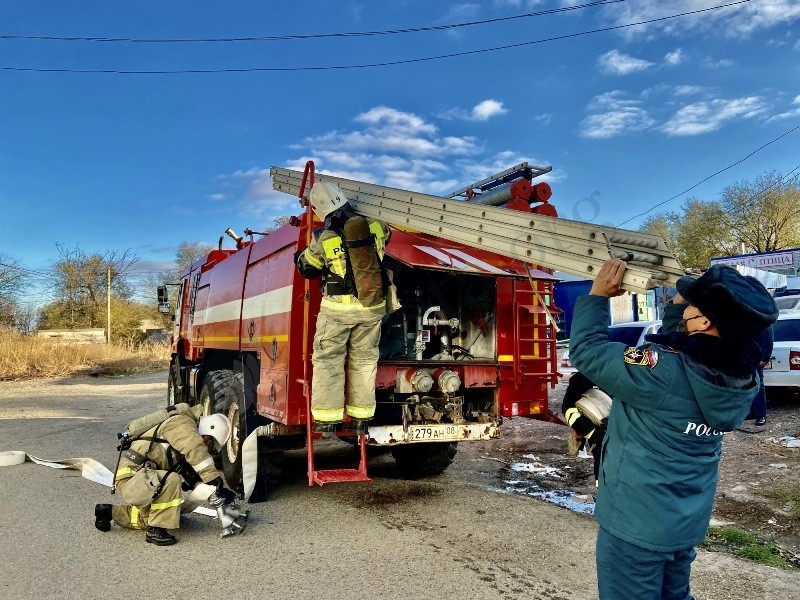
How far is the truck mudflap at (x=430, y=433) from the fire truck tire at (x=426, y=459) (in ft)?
3.86

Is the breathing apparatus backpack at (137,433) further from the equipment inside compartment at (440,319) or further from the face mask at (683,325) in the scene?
the face mask at (683,325)

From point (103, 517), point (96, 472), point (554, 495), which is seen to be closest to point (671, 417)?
point (554, 495)

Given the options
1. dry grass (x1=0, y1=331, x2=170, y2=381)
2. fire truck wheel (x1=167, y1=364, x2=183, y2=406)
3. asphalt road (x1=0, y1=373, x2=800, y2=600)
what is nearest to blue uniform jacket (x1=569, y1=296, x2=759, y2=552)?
asphalt road (x1=0, y1=373, x2=800, y2=600)

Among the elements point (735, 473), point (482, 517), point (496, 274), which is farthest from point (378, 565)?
point (735, 473)

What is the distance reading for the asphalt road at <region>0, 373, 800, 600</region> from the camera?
3.88m

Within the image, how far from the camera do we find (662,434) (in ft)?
7.45

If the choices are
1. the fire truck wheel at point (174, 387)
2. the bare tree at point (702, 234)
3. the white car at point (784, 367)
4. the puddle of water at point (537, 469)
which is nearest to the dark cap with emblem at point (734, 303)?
the puddle of water at point (537, 469)

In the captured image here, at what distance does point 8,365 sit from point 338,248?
21481 millimetres

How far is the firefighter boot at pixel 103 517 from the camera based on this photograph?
493 cm

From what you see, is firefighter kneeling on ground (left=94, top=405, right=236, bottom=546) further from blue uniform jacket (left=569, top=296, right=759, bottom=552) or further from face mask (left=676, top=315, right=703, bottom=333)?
face mask (left=676, top=315, right=703, bottom=333)

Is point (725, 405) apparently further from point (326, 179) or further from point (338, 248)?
point (326, 179)

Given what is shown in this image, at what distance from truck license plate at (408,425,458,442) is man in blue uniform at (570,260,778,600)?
3143 millimetres

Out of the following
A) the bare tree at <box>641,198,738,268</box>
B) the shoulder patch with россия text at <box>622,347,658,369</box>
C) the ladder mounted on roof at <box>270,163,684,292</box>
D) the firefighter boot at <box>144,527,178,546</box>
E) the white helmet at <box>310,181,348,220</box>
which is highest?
the bare tree at <box>641,198,738,268</box>

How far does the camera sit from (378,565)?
4266 millimetres
